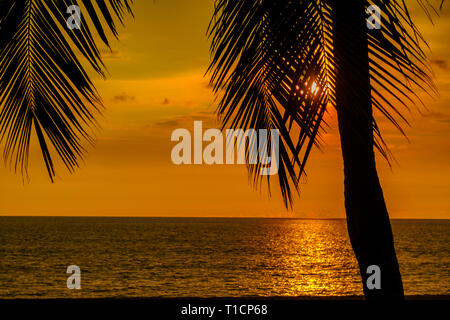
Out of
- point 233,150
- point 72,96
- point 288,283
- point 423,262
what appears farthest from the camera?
point 423,262

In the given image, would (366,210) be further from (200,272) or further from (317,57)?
(200,272)

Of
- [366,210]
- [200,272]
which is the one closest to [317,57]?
[366,210]

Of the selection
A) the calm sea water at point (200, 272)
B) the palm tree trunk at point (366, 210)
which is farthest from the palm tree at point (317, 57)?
the calm sea water at point (200, 272)

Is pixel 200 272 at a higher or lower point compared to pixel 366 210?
higher

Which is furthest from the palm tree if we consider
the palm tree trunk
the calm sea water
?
the calm sea water

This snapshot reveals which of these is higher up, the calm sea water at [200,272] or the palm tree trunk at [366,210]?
the calm sea water at [200,272]

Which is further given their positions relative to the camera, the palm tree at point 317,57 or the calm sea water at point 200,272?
the calm sea water at point 200,272

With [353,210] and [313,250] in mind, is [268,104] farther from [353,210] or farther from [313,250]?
[313,250]

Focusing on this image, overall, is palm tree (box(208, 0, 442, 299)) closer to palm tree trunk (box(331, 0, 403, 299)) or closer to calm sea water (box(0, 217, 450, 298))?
palm tree trunk (box(331, 0, 403, 299))

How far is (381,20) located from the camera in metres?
3.11

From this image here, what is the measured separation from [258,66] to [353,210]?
1304mm

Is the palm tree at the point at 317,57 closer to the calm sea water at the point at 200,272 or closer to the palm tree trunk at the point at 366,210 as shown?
the palm tree trunk at the point at 366,210

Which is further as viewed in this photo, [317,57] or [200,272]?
[200,272]
